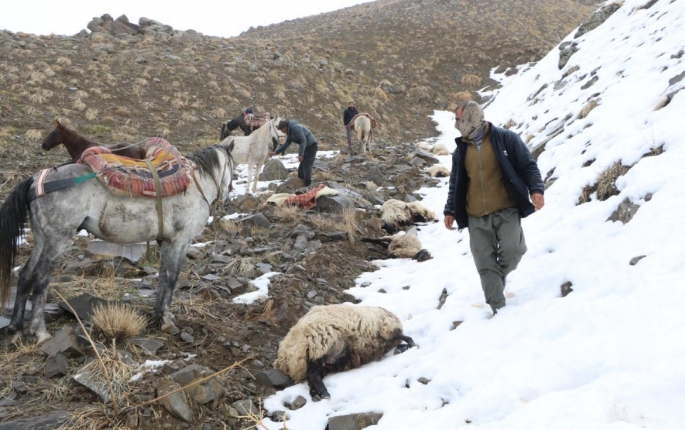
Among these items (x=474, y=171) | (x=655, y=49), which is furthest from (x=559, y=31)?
(x=474, y=171)

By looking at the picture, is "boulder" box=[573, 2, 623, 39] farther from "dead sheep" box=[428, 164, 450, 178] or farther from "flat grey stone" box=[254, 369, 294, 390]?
"flat grey stone" box=[254, 369, 294, 390]

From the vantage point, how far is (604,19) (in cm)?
1502

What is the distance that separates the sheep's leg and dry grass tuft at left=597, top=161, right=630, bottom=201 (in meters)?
3.76

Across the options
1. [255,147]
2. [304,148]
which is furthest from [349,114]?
[255,147]

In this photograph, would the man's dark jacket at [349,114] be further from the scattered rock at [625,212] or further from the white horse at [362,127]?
the scattered rock at [625,212]

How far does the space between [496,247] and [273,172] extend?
9.56m

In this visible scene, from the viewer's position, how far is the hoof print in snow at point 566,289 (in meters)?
3.85

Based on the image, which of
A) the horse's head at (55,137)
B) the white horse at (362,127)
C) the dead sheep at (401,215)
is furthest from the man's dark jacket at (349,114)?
the horse's head at (55,137)

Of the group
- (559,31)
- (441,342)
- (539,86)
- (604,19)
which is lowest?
(441,342)

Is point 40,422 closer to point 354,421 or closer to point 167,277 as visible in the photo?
point 167,277

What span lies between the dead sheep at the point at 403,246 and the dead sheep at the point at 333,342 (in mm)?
2775

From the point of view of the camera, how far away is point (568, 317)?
3.34 metres

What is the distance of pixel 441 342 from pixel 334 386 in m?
1.07

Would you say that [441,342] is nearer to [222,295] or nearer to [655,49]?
[222,295]
